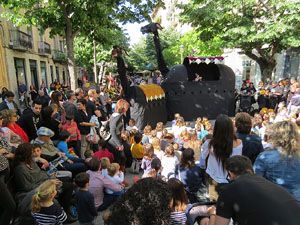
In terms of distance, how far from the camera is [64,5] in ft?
26.3

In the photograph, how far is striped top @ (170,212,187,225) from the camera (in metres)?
2.27

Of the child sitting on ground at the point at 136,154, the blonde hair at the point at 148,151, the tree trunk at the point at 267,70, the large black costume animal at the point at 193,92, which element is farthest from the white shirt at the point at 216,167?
the tree trunk at the point at 267,70

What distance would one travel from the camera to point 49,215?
2623 mm

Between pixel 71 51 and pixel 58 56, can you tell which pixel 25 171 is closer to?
pixel 71 51

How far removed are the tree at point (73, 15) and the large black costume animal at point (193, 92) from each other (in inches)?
37.5

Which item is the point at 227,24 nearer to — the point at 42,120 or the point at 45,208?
the point at 42,120

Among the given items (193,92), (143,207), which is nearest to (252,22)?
(193,92)

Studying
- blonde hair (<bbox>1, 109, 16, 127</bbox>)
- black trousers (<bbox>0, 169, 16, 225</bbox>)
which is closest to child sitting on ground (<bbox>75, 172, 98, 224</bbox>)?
black trousers (<bbox>0, 169, 16, 225</bbox>)

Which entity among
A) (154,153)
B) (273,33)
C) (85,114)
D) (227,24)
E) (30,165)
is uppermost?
(227,24)

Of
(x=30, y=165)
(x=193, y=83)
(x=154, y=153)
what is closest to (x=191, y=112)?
(x=193, y=83)

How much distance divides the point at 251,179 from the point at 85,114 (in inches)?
170

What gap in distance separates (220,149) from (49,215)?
222 cm

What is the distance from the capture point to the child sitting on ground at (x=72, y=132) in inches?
182

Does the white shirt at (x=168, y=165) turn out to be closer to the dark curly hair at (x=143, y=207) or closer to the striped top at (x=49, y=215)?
the striped top at (x=49, y=215)
